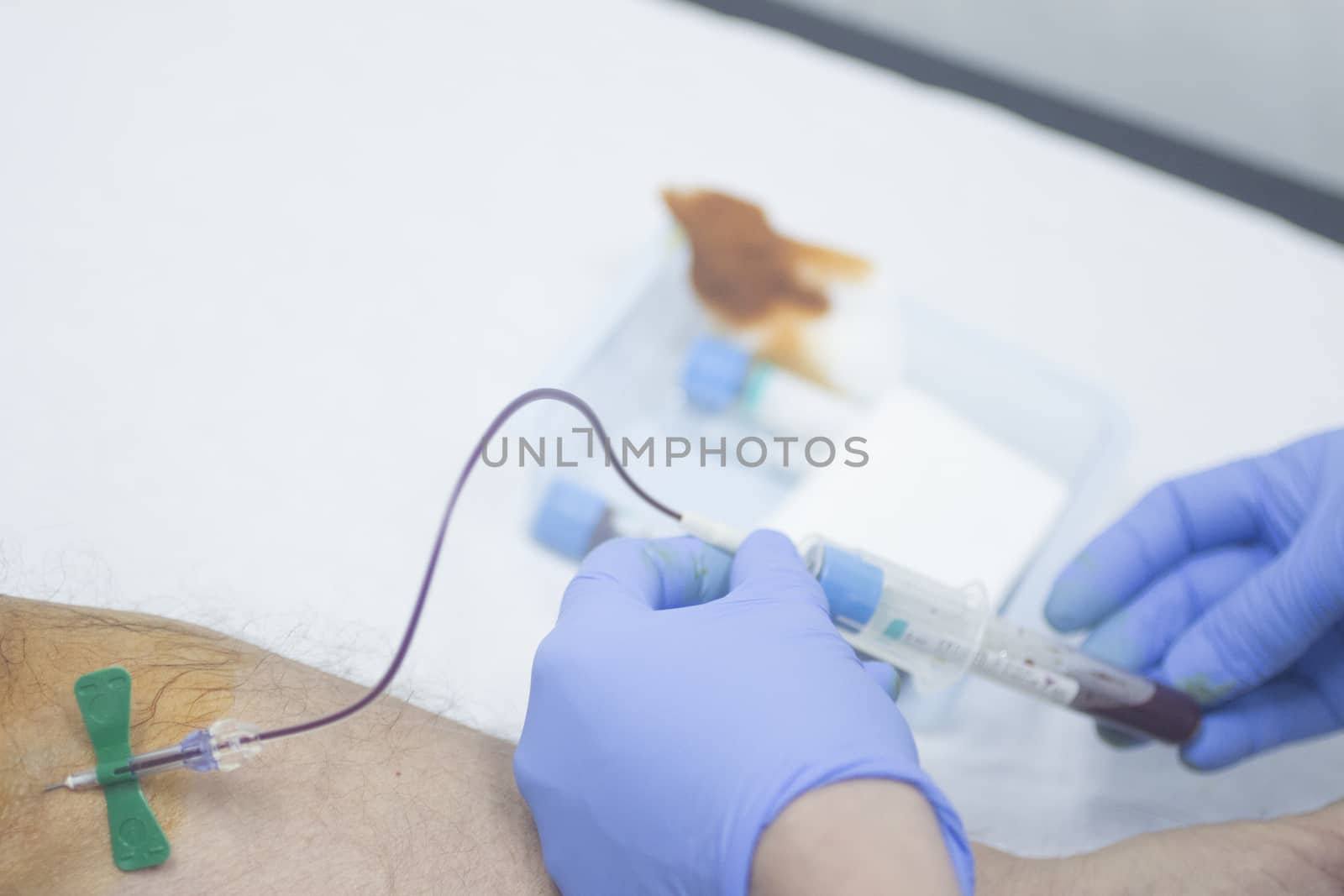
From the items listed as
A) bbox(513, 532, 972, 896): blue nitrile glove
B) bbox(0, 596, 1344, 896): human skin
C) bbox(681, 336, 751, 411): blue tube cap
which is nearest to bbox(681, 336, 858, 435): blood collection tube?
bbox(681, 336, 751, 411): blue tube cap

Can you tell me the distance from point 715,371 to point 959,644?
45cm

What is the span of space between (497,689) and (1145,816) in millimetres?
691

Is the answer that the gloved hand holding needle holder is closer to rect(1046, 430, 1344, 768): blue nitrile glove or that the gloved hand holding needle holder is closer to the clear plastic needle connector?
rect(1046, 430, 1344, 768): blue nitrile glove

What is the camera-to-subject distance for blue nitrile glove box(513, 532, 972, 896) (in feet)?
2.27

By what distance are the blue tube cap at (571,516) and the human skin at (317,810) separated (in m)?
0.24

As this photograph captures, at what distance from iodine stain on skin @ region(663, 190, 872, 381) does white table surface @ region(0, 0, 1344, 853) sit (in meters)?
0.13

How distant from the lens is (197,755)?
725 mm

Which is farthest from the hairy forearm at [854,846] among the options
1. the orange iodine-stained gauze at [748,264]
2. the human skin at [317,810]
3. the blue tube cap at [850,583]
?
the orange iodine-stained gauze at [748,264]

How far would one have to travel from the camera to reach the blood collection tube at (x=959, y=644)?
2.94ft

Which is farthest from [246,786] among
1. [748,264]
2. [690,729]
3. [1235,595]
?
[1235,595]

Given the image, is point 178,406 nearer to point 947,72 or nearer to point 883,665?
point 883,665

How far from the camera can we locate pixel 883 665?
0.91 m

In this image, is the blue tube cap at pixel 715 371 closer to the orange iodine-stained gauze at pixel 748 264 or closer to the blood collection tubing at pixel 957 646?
the orange iodine-stained gauze at pixel 748 264

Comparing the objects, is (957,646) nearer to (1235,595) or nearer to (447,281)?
(1235,595)
